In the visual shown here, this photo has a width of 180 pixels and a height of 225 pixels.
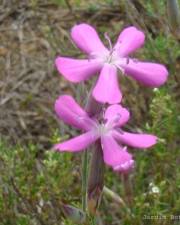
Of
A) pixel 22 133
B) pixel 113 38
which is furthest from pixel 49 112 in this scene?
pixel 113 38

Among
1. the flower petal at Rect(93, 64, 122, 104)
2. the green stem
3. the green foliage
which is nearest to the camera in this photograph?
the flower petal at Rect(93, 64, 122, 104)

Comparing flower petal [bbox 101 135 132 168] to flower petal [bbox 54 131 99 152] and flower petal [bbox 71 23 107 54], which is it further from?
Result: flower petal [bbox 71 23 107 54]

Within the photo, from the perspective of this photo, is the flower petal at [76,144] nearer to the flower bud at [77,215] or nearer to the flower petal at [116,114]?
the flower petal at [116,114]

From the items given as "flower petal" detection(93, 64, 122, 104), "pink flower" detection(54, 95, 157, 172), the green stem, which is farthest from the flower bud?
"flower petal" detection(93, 64, 122, 104)

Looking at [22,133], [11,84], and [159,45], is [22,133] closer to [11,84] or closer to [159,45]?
[11,84]

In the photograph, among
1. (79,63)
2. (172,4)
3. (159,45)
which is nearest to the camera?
(79,63)
